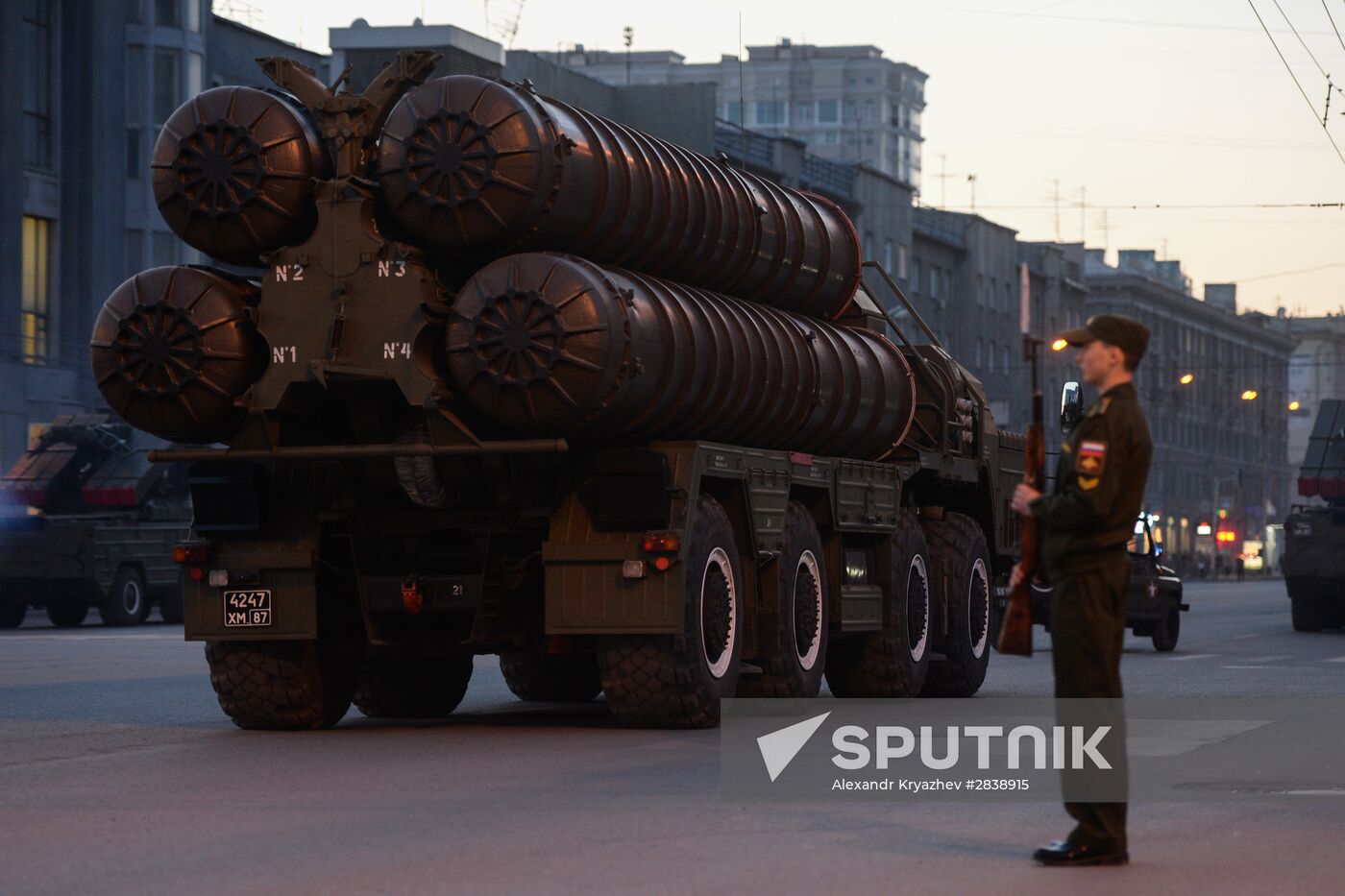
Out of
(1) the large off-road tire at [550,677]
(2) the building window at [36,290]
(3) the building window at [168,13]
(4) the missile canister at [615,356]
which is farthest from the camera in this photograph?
(3) the building window at [168,13]

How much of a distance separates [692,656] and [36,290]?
4051 cm

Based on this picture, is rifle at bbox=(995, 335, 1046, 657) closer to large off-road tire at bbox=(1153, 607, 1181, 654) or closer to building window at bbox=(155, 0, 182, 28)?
large off-road tire at bbox=(1153, 607, 1181, 654)

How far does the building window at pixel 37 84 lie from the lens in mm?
52469

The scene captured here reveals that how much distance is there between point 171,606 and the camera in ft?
130

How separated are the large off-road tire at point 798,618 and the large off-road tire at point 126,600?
2254 centimetres

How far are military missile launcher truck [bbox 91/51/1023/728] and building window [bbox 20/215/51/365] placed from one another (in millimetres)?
37380

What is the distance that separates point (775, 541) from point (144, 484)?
79.9 feet

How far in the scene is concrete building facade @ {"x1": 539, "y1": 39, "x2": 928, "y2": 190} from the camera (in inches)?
6964

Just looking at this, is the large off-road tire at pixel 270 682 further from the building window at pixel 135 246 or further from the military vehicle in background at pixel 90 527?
the building window at pixel 135 246


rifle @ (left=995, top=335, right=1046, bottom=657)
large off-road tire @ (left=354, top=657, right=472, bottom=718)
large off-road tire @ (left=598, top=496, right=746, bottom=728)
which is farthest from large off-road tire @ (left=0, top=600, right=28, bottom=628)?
rifle @ (left=995, top=335, right=1046, bottom=657)

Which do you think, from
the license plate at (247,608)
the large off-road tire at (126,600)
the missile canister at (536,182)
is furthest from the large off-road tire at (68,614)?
the missile canister at (536,182)

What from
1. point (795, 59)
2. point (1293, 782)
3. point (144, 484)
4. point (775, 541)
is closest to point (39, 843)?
point (1293, 782)

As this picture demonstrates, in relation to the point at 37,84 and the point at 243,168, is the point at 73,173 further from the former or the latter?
the point at 243,168

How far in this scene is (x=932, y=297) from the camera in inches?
3580
